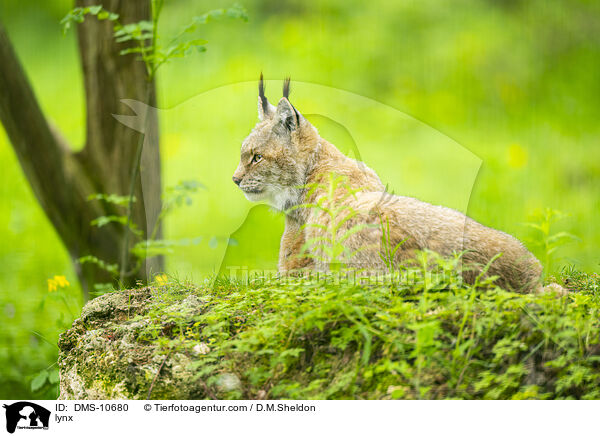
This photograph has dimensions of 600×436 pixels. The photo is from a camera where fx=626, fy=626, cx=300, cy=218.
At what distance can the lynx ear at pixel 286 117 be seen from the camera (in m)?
2.84

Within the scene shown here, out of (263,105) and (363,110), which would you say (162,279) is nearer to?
(263,105)

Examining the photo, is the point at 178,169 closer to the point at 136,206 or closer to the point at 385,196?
the point at 136,206

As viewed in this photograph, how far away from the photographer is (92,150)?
3834 mm

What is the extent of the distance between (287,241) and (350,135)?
597 mm

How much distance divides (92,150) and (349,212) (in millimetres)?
1904

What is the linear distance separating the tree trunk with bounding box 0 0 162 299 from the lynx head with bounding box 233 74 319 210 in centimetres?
95

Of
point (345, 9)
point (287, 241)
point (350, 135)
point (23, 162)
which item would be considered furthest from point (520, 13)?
point (23, 162)

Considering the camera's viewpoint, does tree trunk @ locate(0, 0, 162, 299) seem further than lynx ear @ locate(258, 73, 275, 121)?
Yes

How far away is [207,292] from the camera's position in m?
3.07
